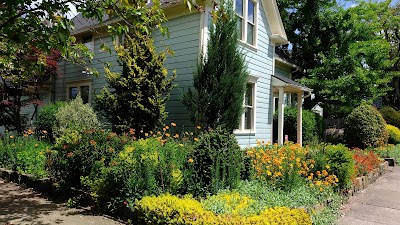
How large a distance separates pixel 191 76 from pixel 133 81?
6.77 ft

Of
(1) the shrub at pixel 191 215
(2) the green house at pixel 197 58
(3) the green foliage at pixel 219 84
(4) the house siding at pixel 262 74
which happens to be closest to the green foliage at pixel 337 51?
(2) the green house at pixel 197 58

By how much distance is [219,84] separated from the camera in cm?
862

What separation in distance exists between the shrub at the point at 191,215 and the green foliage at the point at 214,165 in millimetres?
757

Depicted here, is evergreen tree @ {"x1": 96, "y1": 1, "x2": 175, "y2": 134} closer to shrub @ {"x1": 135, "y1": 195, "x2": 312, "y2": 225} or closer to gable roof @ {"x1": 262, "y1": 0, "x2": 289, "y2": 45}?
shrub @ {"x1": 135, "y1": 195, "x2": 312, "y2": 225}

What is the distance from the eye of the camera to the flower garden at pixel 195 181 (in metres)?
3.86

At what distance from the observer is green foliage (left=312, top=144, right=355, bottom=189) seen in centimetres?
620

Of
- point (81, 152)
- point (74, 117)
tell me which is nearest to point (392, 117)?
point (74, 117)

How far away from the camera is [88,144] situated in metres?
5.56

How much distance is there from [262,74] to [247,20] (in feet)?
7.40

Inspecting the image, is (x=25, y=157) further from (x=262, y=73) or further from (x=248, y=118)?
(x=262, y=73)

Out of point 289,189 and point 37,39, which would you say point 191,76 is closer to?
point 289,189

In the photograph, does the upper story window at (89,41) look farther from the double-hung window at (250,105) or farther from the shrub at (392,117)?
the shrub at (392,117)

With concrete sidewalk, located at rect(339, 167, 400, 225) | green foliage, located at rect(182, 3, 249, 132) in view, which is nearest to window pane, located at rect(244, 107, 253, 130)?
green foliage, located at rect(182, 3, 249, 132)

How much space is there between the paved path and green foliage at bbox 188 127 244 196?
1.41 meters
